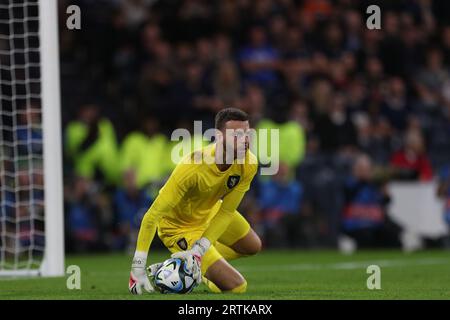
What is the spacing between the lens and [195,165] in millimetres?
10008

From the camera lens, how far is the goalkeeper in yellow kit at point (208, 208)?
9719mm

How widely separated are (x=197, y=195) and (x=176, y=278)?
0.96 m

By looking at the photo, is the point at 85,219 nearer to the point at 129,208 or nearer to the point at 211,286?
the point at 129,208

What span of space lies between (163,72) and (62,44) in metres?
1.96

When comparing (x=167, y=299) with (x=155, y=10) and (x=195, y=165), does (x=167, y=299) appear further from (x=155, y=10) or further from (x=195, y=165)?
(x=155, y=10)

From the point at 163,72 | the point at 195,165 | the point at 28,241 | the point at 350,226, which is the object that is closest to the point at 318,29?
the point at 163,72

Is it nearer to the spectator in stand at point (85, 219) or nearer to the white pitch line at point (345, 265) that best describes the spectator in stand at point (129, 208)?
the spectator in stand at point (85, 219)

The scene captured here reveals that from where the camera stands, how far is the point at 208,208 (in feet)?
35.0

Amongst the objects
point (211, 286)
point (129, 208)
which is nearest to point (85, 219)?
point (129, 208)

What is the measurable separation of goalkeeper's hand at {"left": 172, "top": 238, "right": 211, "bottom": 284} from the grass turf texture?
20 cm

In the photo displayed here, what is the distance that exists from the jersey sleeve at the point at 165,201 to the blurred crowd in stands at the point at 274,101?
27.6ft

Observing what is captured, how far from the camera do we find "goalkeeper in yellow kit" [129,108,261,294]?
972 centimetres

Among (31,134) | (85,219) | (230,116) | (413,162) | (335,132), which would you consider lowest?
(85,219)

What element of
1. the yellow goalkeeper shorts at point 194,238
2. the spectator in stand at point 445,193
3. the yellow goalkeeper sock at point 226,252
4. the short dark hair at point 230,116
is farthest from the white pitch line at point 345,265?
the short dark hair at point 230,116
